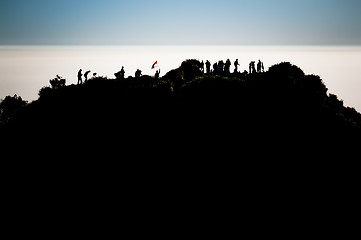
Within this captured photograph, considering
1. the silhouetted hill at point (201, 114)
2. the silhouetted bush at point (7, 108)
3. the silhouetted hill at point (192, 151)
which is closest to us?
the silhouetted hill at point (192, 151)

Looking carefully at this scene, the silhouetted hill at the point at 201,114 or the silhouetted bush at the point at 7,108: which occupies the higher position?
the silhouetted hill at the point at 201,114

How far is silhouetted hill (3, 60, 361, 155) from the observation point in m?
25.0

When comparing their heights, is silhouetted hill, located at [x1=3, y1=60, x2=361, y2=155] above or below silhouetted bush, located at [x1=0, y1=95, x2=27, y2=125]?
above

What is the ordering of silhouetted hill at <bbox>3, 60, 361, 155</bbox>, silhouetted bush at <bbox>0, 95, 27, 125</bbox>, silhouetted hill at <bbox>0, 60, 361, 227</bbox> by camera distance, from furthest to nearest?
silhouetted bush at <bbox>0, 95, 27, 125</bbox> < silhouetted hill at <bbox>3, 60, 361, 155</bbox> < silhouetted hill at <bbox>0, 60, 361, 227</bbox>

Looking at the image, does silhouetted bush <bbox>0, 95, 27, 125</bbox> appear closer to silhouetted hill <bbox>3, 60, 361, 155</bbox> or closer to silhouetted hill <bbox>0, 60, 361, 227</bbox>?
silhouetted hill <bbox>3, 60, 361, 155</bbox>

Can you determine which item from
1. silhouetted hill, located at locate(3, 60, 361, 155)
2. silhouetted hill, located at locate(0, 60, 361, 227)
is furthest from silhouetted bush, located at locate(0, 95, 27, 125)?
silhouetted hill, located at locate(0, 60, 361, 227)

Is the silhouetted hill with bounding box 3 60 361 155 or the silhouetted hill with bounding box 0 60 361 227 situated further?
the silhouetted hill with bounding box 3 60 361 155

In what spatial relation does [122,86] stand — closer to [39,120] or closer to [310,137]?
[39,120]

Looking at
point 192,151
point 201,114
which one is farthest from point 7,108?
point 192,151

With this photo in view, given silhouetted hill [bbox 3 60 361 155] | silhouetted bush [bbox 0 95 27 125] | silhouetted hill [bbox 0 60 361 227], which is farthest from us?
silhouetted bush [bbox 0 95 27 125]

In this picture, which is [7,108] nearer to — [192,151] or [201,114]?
[201,114]

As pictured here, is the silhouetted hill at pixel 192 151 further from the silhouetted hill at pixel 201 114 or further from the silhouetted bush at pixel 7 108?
the silhouetted bush at pixel 7 108

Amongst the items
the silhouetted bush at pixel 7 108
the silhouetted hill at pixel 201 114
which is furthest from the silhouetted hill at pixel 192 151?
the silhouetted bush at pixel 7 108

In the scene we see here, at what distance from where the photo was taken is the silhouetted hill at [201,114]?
25.0 meters
